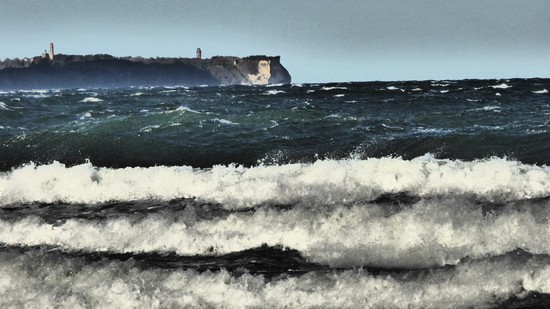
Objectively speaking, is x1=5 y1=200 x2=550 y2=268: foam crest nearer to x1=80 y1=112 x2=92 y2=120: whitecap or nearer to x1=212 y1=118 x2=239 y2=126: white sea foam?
x1=212 y1=118 x2=239 y2=126: white sea foam

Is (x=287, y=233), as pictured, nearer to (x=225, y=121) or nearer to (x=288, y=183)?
(x=288, y=183)

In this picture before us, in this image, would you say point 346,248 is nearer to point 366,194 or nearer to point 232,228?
point 232,228

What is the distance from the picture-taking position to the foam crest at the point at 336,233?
5.84 metres

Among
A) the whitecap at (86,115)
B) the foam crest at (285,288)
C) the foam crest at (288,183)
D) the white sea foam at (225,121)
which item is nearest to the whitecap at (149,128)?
the white sea foam at (225,121)

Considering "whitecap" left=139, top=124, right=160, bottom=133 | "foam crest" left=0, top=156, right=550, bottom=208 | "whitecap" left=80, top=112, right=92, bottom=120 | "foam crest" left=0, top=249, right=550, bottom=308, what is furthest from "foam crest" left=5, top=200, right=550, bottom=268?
"whitecap" left=80, top=112, right=92, bottom=120

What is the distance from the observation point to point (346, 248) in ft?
20.1

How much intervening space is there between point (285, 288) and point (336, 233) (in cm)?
158

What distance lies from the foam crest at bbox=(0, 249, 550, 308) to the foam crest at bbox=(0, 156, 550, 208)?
9.44ft

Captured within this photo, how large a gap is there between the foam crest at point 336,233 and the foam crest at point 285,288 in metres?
0.53

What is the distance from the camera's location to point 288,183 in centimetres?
879

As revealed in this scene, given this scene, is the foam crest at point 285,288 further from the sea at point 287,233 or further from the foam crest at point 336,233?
the foam crest at point 336,233

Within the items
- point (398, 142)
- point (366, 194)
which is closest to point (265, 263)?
point (366, 194)

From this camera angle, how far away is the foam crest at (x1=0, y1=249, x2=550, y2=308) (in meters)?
4.79

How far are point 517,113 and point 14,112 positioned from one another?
23.3m
